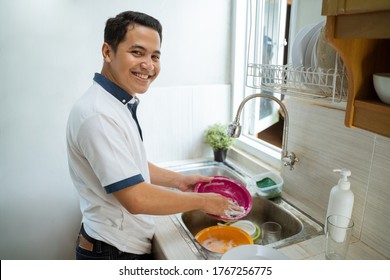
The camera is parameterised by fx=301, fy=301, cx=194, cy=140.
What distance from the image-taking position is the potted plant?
1.75 m

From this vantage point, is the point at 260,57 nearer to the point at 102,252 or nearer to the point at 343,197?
the point at 343,197

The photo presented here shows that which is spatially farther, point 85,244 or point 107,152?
point 85,244

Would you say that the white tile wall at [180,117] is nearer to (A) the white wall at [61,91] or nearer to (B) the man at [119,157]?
(A) the white wall at [61,91]

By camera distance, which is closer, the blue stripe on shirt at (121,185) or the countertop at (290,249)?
the blue stripe on shirt at (121,185)

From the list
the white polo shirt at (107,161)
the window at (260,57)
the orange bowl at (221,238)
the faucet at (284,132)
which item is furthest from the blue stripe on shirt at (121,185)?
the window at (260,57)

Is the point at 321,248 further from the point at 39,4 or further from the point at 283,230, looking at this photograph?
the point at 39,4

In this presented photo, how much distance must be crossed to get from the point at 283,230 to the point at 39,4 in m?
1.44

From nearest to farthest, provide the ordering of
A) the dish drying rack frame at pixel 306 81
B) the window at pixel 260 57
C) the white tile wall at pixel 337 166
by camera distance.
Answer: the dish drying rack frame at pixel 306 81 < the white tile wall at pixel 337 166 < the window at pixel 260 57

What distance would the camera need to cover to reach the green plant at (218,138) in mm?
1746

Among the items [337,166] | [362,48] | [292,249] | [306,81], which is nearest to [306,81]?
[306,81]

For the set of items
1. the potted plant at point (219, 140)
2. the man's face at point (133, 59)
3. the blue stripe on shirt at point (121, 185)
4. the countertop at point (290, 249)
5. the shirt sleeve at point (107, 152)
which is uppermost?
the man's face at point (133, 59)

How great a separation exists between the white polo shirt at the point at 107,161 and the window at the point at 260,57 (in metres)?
0.79

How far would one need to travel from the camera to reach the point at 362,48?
0.72m

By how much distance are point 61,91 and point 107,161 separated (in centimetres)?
79
